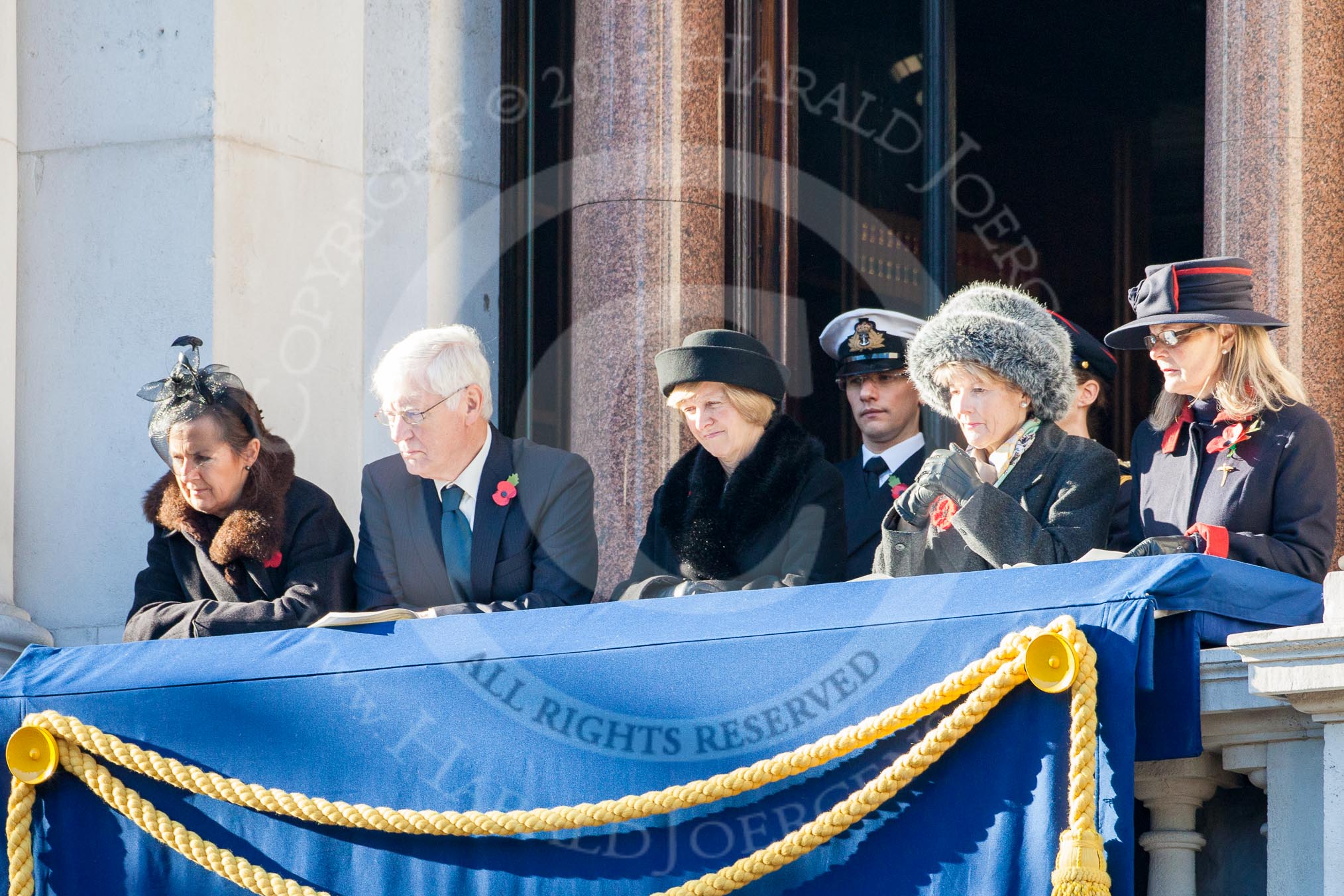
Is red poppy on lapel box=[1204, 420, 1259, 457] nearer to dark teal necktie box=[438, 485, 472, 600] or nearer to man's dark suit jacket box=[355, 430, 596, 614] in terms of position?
man's dark suit jacket box=[355, 430, 596, 614]

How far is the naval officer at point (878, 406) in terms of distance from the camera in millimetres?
7180

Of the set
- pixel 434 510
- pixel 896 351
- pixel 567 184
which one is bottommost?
pixel 434 510

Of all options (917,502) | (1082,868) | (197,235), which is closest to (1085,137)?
(197,235)

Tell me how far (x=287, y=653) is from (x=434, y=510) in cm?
92

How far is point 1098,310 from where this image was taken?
43.5 ft

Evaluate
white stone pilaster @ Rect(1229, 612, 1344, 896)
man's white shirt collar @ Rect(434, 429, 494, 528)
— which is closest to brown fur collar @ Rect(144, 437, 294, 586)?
man's white shirt collar @ Rect(434, 429, 494, 528)

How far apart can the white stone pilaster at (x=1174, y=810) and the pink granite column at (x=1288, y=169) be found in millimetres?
2972

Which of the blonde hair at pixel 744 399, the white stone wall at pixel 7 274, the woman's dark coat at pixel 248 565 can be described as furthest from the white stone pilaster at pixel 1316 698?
the white stone wall at pixel 7 274

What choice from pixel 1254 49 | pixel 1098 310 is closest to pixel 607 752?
pixel 1254 49

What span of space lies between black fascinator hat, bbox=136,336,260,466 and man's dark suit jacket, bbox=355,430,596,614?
56 cm

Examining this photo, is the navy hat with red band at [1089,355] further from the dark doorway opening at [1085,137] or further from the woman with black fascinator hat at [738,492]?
the dark doorway opening at [1085,137]

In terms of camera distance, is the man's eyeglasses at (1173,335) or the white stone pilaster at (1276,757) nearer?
the white stone pilaster at (1276,757)

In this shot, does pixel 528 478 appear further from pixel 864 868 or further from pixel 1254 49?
pixel 1254 49

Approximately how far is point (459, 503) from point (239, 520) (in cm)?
75
